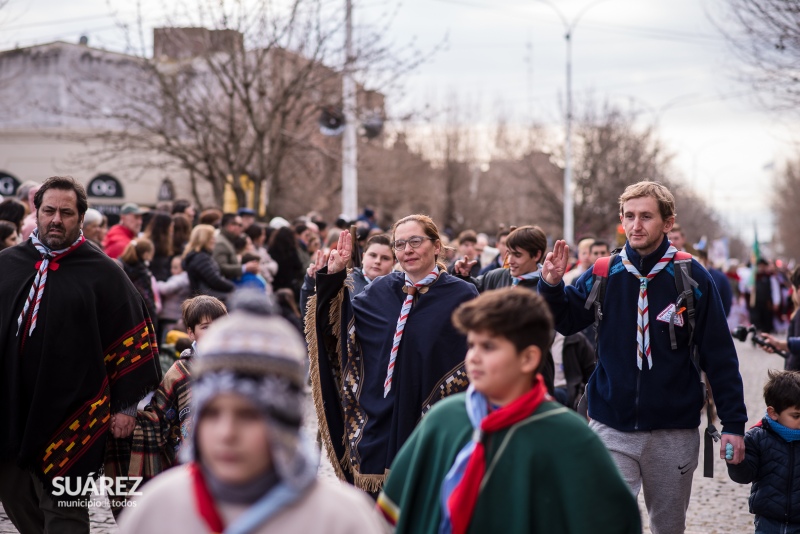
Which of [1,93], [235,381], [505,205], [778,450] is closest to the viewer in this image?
[235,381]

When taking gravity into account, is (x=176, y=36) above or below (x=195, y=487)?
above

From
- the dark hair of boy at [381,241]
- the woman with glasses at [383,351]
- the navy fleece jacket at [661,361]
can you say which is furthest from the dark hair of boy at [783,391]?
the dark hair of boy at [381,241]

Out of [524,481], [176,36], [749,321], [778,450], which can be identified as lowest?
[749,321]

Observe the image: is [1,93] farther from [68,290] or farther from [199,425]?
[199,425]

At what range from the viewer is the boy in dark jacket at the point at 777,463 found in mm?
5801

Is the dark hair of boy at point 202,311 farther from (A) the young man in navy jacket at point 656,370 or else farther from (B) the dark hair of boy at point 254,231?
(B) the dark hair of boy at point 254,231

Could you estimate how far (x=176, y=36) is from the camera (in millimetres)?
20109

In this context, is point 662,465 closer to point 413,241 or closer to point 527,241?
point 413,241

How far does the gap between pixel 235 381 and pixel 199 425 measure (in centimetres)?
16

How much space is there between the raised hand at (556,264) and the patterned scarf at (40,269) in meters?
2.54

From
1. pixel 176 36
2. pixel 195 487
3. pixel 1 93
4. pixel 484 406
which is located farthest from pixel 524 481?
pixel 1 93

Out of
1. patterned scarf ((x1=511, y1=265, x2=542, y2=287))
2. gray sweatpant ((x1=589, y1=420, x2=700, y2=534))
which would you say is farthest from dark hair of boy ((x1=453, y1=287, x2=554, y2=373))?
patterned scarf ((x1=511, y1=265, x2=542, y2=287))

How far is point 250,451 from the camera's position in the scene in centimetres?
245

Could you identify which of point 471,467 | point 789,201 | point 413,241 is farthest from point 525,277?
point 789,201
